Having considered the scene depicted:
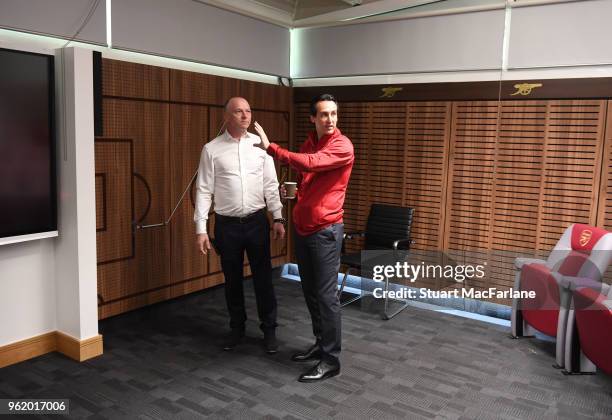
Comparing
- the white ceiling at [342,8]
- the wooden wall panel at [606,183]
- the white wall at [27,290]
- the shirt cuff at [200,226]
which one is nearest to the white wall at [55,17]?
the white ceiling at [342,8]

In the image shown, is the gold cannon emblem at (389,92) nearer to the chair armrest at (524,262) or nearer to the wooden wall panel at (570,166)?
the wooden wall panel at (570,166)

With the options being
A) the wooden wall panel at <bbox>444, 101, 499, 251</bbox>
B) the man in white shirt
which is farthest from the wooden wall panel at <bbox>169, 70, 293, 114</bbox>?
the wooden wall panel at <bbox>444, 101, 499, 251</bbox>

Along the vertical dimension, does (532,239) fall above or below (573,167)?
below

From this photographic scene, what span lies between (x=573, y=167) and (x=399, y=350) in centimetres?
207

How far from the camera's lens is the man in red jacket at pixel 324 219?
10.7 ft

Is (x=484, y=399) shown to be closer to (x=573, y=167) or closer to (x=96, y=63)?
(x=573, y=167)

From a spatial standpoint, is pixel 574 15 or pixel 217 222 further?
pixel 574 15

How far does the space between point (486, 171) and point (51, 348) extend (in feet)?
12.3

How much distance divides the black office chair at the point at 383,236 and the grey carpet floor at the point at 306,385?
1.97ft

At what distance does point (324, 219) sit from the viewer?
3.31 metres

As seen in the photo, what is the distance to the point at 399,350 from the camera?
403 cm

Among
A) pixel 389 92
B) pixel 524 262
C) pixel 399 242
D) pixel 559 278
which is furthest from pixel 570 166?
pixel 389 92

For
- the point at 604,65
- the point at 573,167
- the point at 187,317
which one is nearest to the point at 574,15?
the point at 604,65

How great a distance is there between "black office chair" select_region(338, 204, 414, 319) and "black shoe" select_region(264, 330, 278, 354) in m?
1.17
